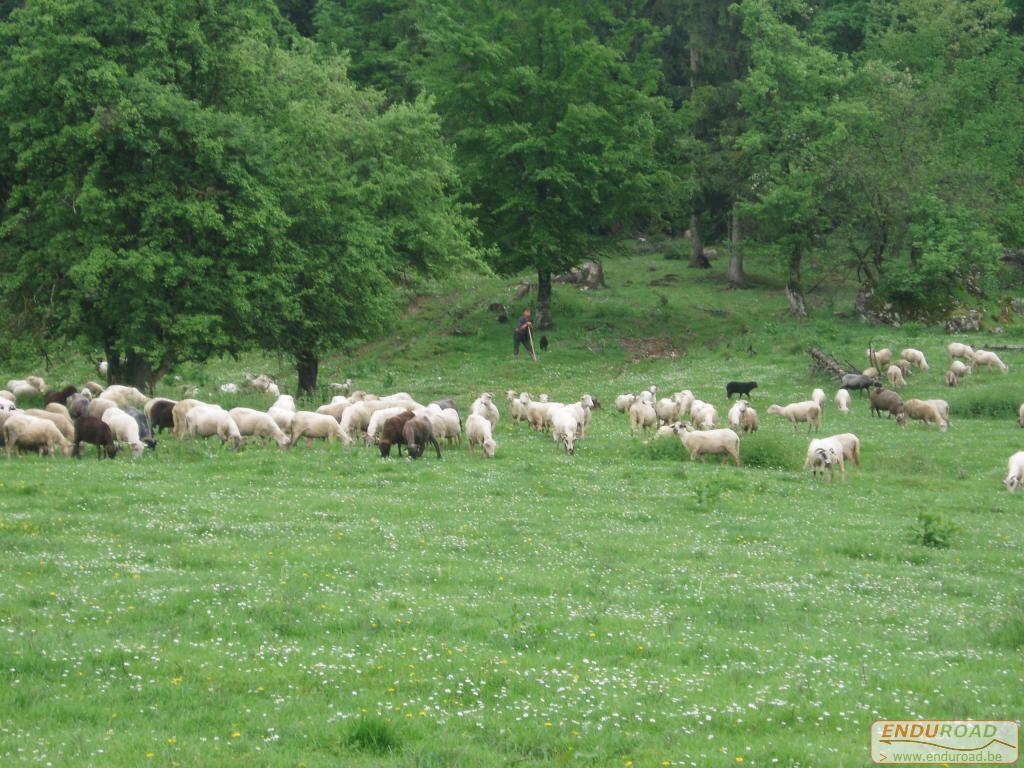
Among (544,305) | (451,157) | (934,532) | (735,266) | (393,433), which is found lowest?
A: (934,532)

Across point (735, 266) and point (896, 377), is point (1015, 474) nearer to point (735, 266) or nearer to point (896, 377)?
point (896, 377)

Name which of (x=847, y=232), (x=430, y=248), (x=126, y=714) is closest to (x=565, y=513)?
(x=126, y=714)

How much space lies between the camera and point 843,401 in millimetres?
35812

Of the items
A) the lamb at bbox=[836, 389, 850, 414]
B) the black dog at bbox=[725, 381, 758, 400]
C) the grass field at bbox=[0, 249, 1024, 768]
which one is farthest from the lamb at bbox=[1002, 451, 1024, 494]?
the black dog at bbox=[725, 381, 758, 400]

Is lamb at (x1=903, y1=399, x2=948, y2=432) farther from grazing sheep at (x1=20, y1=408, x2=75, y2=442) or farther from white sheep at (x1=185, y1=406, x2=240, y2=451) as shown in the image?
grazing sheep at (x1=20, y1=408, x2=75, y2=442)

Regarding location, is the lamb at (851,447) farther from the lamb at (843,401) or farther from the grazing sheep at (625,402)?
the grazing sheep at (625,402)

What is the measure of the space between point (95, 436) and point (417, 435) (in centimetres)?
685

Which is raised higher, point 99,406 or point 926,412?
point 99,406

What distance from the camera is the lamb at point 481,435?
2664 centimetres

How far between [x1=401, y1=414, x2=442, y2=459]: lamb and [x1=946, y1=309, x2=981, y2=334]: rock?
29.0 metres

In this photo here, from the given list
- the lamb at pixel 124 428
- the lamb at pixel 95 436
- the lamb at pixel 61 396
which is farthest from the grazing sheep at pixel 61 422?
the lamb at pixel 61 396

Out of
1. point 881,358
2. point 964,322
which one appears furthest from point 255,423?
point 964,322

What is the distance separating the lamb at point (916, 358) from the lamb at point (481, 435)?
1935cm

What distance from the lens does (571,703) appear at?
10328 millimetres
